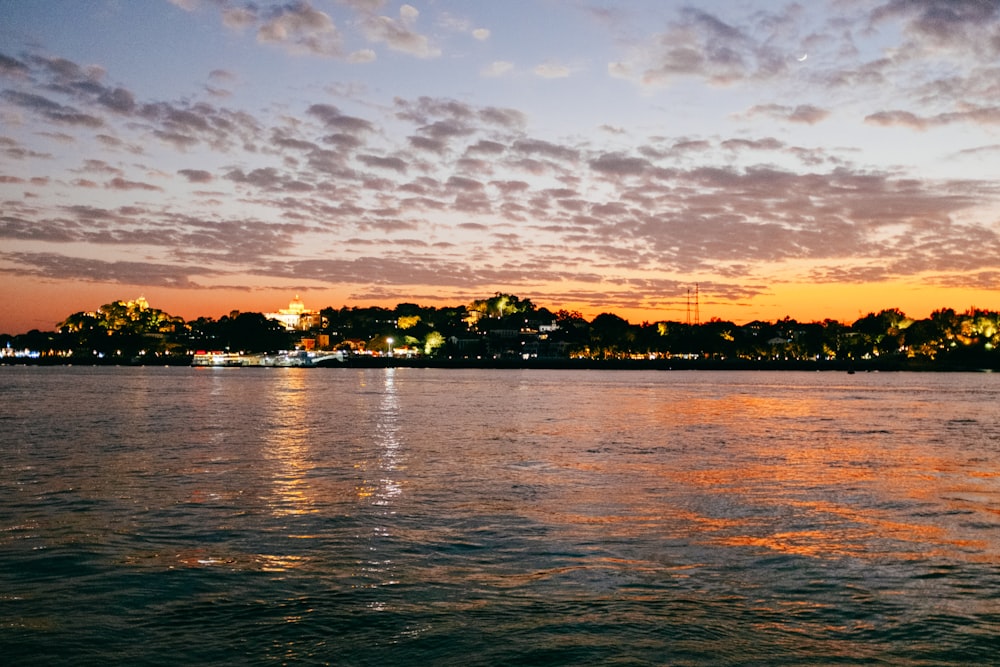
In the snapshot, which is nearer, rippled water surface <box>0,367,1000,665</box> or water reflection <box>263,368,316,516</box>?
rippled water surface <box>0,367,1000,665</box>

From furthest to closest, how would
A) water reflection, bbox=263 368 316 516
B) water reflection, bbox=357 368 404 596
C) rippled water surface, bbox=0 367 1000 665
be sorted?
water reflection, bbox=263 368 316 516 < water reflection, bbox=357 368 404 596 < rippled water surface, bbox=0 367 1000 665

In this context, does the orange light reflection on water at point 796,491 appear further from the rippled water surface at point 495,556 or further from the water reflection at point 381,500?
the water reflection at point 381,500

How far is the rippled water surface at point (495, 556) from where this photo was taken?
32.5 ft

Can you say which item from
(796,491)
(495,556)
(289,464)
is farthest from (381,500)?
(796,491)

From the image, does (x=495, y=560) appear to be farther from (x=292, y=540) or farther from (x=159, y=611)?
(x=159, y=611)

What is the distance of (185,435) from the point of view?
3722cm

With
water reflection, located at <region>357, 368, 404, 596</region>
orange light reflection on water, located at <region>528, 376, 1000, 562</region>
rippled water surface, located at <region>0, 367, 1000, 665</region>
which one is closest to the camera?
rippled water surface, located at <region>0, 367, 1000, 665</region>

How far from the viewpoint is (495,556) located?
14.2 metres

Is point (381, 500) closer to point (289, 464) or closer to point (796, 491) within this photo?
point (289, 464)

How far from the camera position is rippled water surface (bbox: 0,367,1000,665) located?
390 inches

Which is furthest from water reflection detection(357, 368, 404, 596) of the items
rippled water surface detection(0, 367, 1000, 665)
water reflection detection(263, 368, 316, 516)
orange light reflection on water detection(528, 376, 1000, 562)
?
orange light reflection on water detection(528, 376, 1000, 562)

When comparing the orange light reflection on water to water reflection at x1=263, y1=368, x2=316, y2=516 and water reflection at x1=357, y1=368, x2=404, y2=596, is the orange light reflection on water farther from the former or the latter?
water reflection at x1=263, y1=368, x2=316, y2=516

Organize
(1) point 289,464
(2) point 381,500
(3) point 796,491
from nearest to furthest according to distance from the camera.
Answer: (2) point 381,500, (3) point 796,491, (1) point 289,464

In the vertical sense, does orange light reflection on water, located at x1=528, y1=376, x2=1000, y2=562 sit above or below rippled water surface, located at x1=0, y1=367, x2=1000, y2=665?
below
